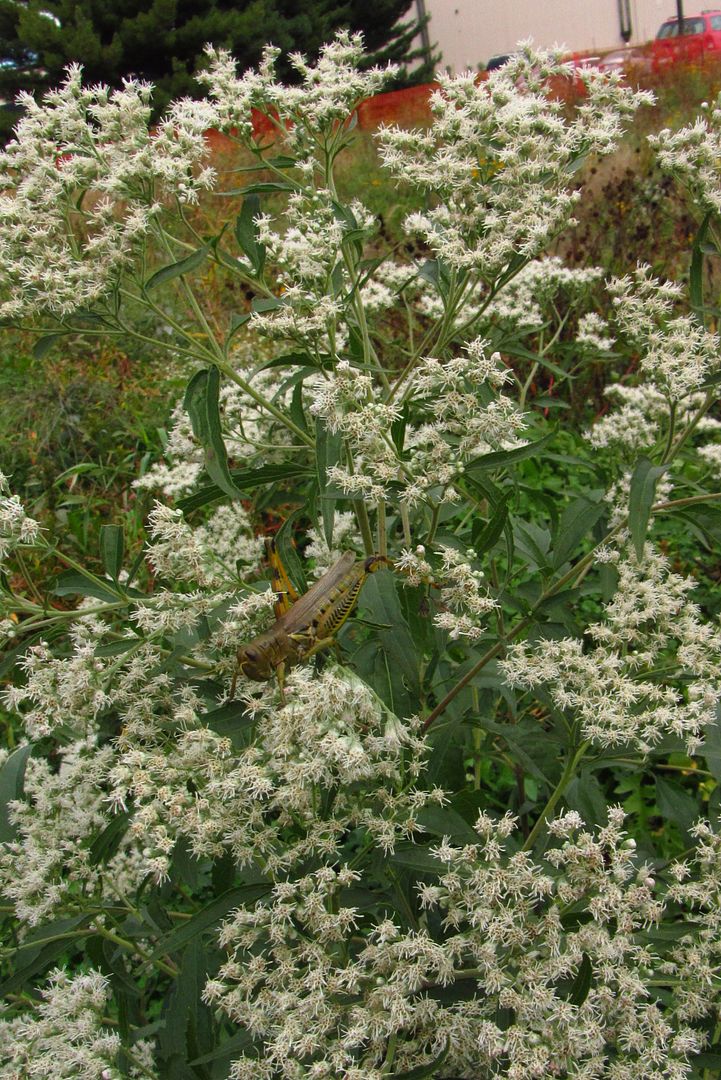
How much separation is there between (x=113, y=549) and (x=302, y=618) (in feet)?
2.02

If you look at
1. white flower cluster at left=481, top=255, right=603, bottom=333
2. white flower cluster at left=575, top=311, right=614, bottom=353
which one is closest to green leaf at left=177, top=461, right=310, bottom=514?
white flower cluster at left=481, top=255, right=603, bottom=333

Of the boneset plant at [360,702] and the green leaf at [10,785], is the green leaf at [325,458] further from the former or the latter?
the green leaf at [10,785]

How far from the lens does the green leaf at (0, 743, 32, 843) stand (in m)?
2.56

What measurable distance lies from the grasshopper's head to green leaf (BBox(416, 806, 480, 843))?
517 mm

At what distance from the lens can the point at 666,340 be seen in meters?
2.48

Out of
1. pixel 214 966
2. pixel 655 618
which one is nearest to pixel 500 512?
pixel 655 618

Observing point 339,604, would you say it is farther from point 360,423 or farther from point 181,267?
point 181,267

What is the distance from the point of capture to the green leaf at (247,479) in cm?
252

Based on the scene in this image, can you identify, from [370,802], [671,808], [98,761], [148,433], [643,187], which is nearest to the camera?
[370,802]

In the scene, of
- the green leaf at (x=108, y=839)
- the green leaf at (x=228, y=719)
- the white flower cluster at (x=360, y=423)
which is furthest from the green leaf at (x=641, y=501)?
the green leaf at (x=108, y=839)

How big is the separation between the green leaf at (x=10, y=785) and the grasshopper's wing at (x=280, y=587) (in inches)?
38.3

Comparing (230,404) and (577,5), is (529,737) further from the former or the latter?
(577,5)

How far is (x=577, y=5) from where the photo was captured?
122ft

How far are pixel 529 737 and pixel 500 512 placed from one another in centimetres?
69
